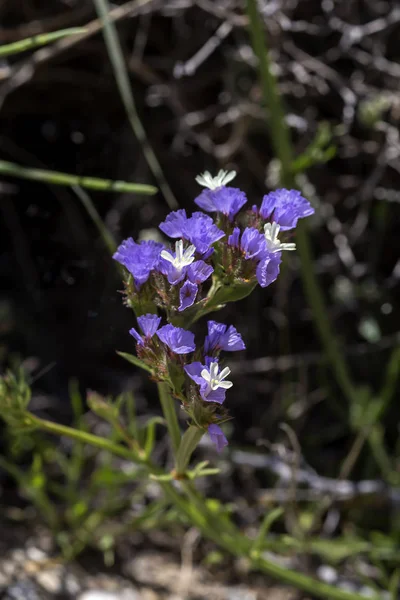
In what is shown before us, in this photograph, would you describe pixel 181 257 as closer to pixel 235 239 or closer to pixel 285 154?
pixel 235 239

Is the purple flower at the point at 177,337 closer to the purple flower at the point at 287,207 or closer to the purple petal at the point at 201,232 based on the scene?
the purple petal at the point at 201,232

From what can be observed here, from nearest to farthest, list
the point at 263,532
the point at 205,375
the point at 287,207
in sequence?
the point at 205,375 < the point at 287,207 < the point at 263,532

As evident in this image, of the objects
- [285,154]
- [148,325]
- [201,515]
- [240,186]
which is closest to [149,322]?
[148,325]

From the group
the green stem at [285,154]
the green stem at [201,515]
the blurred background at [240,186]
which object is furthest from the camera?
the blurred background at [240,186]

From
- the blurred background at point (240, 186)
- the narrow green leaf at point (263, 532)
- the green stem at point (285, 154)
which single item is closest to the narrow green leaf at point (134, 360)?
the narrow green leaf at point (263, 532)

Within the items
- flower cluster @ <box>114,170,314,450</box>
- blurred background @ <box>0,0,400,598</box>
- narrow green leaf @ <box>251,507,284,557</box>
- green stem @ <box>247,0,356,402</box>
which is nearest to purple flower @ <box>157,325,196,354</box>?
flower cluster @ <box>114,170,314,450</box>

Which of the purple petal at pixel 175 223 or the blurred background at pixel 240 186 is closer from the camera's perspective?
the purple petal at pixel 175 223
